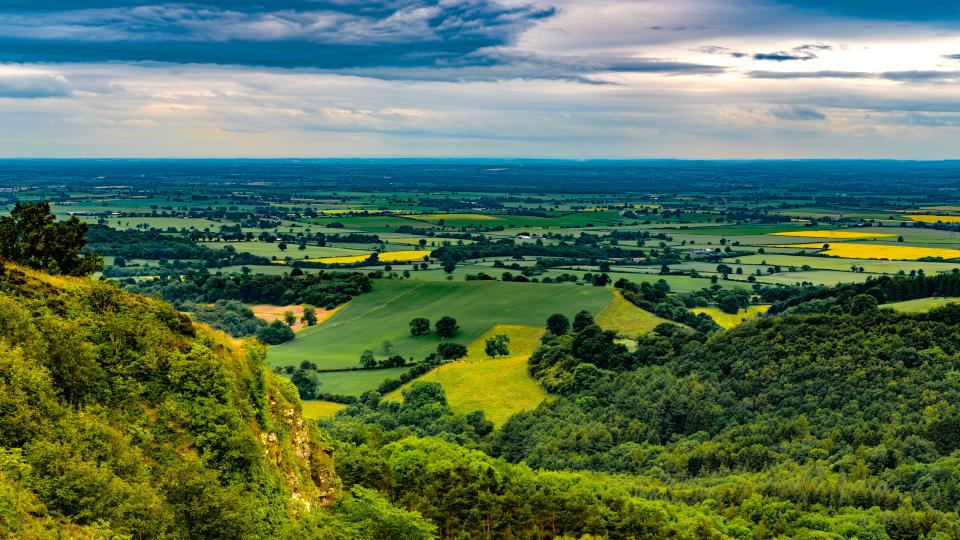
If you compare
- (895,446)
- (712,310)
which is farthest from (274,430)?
(712,310)

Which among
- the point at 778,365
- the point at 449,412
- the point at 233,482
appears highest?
the point at 233,482

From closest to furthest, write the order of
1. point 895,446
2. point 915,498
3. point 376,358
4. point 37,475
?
point 37,475 → point 915,498 → point 895,446 → point 376,358

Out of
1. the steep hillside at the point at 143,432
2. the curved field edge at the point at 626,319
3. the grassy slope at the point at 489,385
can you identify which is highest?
the steep hillside at the point at 143,432

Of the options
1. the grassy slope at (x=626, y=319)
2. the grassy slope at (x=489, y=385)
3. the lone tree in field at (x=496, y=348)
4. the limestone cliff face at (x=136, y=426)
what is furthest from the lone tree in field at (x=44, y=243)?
the grassy slope at (x=626, y=319)

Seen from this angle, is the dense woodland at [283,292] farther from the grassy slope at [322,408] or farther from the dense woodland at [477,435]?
the grassy slope at [322,408]

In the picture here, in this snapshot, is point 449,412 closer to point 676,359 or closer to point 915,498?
point 676,359

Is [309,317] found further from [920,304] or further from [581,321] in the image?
[920,304]

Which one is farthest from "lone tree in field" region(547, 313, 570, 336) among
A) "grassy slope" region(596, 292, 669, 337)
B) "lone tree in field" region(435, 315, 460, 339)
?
"lone tree in field" region(435, 315, 460, 339)
